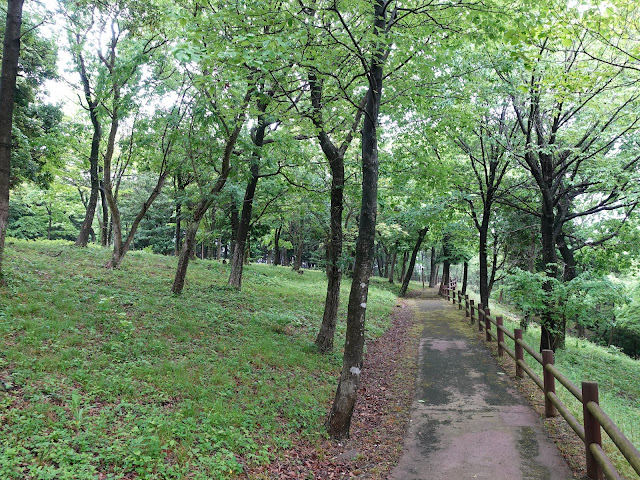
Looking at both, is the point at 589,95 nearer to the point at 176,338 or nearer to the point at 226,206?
the point at 176,338

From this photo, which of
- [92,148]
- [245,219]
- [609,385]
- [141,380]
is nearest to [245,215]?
[245,219]

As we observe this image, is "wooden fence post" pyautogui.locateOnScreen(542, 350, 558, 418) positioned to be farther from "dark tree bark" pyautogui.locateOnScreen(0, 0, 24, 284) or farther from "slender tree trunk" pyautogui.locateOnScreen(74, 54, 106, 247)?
"slender tree trunk" pyautogui.locateOnScreen(74, 54, 106, 247)

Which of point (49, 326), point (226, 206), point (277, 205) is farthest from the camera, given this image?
point (226, 206)

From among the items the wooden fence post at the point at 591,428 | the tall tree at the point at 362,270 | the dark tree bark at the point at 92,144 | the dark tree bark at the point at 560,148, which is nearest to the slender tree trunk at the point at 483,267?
the dark tree bark at the point at 560,148

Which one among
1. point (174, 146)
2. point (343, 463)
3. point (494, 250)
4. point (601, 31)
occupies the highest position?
point (601, 31)

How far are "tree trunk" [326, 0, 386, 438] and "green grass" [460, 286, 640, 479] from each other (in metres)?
3.47

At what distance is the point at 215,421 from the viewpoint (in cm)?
516

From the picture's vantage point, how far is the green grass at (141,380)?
13.0ft

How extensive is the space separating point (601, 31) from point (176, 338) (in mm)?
10594

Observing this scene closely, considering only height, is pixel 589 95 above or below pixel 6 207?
above

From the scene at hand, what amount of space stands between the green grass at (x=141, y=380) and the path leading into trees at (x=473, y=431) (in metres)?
1.76

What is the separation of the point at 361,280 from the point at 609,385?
10.1 meters

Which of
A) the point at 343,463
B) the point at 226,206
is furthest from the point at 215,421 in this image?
the point at 226,206

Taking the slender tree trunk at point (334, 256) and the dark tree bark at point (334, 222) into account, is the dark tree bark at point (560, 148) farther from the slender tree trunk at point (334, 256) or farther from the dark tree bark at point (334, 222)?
the slender tree trunk at point (334, 256)
